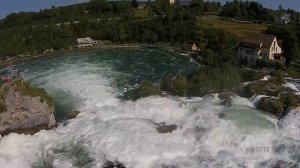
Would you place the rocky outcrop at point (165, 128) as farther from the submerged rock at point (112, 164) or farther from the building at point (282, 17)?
the building at point (282, 17)

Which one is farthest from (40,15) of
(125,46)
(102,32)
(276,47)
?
(276,47)

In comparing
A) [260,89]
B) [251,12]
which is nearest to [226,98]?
[260,89]

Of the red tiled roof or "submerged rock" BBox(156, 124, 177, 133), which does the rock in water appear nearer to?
"submerged rock" BBox(156, 124, 177, 133)

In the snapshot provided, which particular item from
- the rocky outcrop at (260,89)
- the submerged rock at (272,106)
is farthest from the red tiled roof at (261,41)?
the submerged rock at (272,106)

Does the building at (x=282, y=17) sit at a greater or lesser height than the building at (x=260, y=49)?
greater

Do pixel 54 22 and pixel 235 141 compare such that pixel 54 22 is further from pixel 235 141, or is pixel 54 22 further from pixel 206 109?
pixel 235 141

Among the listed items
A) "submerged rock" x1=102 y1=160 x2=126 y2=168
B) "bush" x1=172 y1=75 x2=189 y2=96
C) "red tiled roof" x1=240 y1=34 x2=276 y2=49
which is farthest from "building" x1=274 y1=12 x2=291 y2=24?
"submerged rock" x1=102 y1=160 x2=126 y2=168

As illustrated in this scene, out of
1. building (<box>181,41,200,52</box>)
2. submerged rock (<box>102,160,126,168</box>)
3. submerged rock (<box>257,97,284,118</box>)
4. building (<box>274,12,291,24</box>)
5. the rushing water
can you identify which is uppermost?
building (<box>274,12,291,24</box>)
